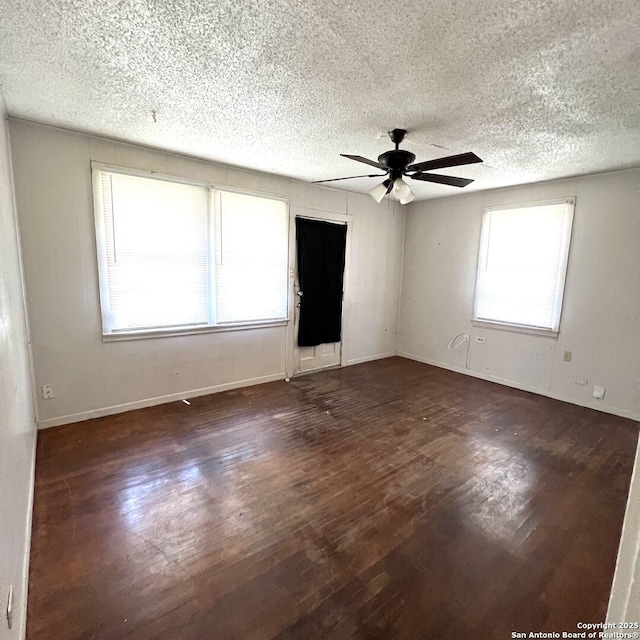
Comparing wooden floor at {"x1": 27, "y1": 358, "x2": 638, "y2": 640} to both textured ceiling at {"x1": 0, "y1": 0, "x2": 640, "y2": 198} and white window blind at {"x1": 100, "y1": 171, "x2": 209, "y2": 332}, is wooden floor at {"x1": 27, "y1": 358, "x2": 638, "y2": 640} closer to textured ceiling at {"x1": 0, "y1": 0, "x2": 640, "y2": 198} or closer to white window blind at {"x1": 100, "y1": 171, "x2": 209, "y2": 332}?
white window blind at {"x1": 100, "y1": 171, "x2": 209, "y2": 332}

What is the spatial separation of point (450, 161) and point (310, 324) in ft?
9.39

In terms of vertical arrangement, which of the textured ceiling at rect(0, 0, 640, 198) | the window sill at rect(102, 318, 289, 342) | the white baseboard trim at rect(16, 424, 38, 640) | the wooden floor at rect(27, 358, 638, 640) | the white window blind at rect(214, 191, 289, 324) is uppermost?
the textured ceiling at rect(0, 0, 640, 198)

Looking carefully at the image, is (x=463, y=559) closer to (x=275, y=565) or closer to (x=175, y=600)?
(x=275, y=565)

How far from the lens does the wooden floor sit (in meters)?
1.48

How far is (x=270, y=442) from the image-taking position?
9.58 feet

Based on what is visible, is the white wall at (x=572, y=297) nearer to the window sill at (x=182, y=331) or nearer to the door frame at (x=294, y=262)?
the door frame at (x=294, y=262)

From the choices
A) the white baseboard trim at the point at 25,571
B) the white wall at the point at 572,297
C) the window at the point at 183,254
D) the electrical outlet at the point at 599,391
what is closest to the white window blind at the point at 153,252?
the window at the point at 183,254

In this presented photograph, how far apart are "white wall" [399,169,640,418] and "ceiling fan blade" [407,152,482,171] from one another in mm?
2340

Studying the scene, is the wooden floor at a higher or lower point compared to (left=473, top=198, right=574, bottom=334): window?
lower

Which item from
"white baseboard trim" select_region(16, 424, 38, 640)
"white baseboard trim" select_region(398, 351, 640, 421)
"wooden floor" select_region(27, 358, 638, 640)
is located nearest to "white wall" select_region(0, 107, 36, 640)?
"white baseboard trim" select_region(16, 424, 38, 640)

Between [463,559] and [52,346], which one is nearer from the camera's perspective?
[463,559]

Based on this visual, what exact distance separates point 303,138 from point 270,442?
268 centimetres

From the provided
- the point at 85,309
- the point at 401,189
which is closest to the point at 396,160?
the point at 401,189

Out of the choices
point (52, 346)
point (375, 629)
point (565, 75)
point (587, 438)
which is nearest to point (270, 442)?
point (375, 629)
